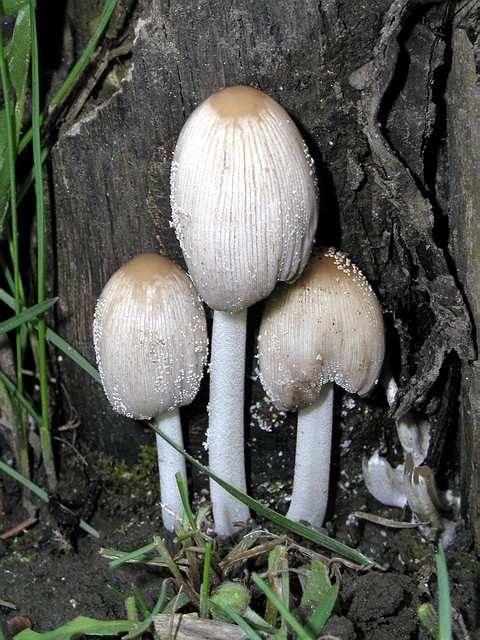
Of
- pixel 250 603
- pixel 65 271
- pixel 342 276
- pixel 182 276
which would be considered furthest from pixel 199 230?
pixel 250 603

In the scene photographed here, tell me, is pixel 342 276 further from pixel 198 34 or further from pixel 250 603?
pixel 250 603

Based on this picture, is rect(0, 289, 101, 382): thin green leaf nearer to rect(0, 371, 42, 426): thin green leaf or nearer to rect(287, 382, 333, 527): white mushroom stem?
rect(0, 371, 42, 426): thin green leaf

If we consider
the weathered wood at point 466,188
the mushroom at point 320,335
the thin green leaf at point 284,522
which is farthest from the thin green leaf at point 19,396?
the weathered wood at point 466,188

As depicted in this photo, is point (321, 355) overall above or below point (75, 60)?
below

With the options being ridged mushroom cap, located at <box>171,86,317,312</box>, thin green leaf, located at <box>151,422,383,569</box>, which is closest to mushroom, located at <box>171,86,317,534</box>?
ridged mushroom cap, located at <box>171,86,317,312</box>

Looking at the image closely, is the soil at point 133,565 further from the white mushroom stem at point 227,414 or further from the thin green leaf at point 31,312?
the thin green leaf at point 31,312

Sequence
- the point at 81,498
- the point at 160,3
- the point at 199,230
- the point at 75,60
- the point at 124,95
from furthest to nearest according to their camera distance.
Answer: the point at 81,498
the point at 75,60
the point at 124,95
the point at 160,3
the point at 199,230

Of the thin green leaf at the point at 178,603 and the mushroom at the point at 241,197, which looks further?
the thin green leaf at the point at 178,603

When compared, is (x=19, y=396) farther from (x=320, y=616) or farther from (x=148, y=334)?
(x=320, y=616)
